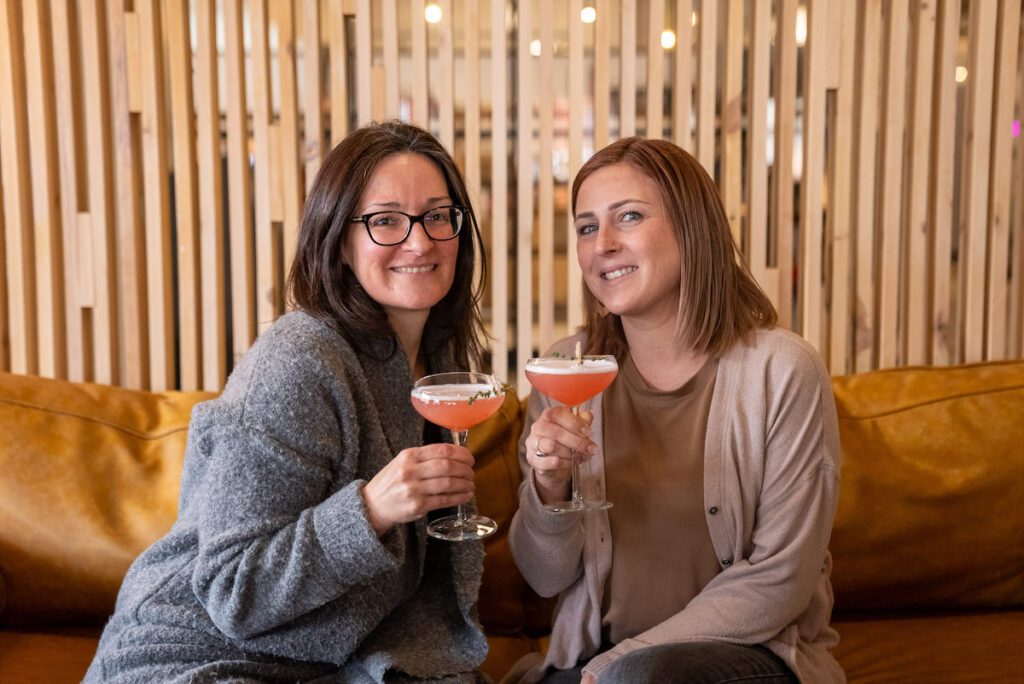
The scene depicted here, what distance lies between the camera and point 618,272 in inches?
71.7

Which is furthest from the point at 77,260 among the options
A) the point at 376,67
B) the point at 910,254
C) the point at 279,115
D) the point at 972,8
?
the point at 972,8

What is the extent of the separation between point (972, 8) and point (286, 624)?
2.68 m

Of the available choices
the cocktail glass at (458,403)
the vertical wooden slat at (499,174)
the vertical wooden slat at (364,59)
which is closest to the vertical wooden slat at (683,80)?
the vertical wooden slat at (499,174)

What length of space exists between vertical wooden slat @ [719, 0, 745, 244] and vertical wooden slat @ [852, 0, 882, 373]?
0.38 m

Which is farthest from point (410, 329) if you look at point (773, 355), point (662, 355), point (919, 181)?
Result: point (919, 181)

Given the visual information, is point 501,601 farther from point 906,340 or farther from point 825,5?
point 825,5

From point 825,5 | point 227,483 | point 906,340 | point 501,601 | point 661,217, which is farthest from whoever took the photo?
point 906,340

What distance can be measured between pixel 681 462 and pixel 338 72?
1.61 meters

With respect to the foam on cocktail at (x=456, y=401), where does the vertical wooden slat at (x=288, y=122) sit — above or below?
above

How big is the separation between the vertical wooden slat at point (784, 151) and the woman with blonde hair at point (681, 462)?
0.92 m

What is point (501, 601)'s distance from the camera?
229cm

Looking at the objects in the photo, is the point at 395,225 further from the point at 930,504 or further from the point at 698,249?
the point at 930,504

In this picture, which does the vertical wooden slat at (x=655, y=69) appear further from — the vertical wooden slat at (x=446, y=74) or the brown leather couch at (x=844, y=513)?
the brown leather couch at (x=844, y=513)

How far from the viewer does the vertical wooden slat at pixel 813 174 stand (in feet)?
8.80
